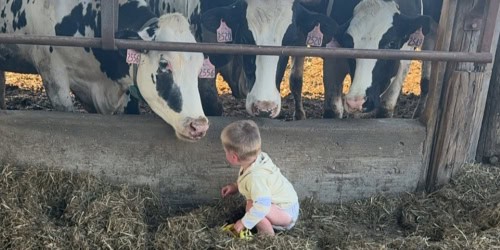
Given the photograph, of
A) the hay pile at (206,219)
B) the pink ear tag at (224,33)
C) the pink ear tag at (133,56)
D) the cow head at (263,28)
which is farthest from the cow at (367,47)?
the pink ear tag at (133,56)

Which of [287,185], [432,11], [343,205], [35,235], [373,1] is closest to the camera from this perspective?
[35,235]

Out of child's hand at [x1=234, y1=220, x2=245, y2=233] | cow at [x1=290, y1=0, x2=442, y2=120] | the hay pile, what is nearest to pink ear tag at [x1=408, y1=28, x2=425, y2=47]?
cow at [x1=290, y1=0, x2=442, y2=120]

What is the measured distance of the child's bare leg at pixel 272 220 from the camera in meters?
3.75

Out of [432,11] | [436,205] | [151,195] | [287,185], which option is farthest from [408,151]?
[432,11]

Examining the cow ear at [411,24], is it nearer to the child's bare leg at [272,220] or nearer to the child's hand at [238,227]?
the child's bare leg at [272,220]

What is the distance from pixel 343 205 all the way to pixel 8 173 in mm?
2534

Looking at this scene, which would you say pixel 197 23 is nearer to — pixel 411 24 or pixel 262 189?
pixel 411 24

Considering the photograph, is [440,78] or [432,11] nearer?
[440,78]

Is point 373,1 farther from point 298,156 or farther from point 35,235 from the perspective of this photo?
point 35,235

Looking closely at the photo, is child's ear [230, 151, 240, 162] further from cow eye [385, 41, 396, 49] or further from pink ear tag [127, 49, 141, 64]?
cow eye [385, 41, 396, 49]

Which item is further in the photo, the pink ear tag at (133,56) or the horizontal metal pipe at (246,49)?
the pink ear tag at (133,56)

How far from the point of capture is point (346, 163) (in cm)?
468

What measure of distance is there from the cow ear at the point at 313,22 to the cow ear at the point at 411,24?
0.59 m

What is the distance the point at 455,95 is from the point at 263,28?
1661 millimetres
